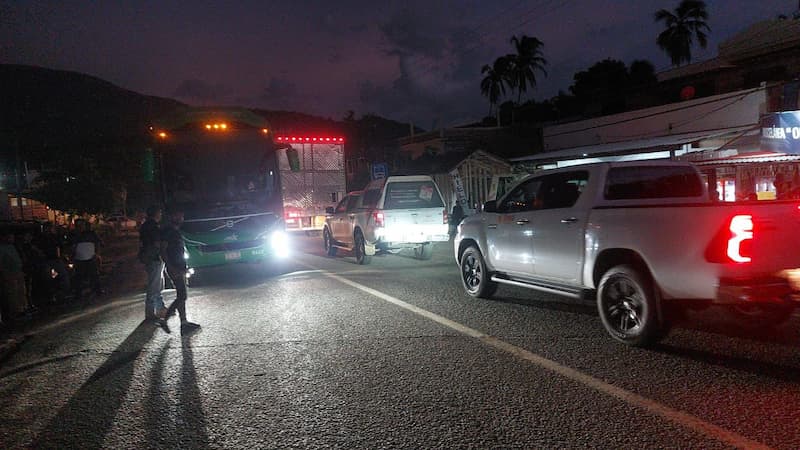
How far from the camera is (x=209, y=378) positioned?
5645mm

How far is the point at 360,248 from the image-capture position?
579 inches

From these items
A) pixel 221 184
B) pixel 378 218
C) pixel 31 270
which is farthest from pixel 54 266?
pixel 378 218

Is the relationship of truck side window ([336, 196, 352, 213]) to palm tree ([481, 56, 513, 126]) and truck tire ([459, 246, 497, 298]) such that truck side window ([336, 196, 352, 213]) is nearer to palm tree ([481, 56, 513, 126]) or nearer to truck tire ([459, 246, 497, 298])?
truck tire ([459, 246, 497, 298])

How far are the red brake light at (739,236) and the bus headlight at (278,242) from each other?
9.46 m

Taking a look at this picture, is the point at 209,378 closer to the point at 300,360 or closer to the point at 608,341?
the point at 300,360

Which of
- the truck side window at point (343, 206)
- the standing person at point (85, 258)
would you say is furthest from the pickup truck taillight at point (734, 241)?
the truck side window at point (343, 206)

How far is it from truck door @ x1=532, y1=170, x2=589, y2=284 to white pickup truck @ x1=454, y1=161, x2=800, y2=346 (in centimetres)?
1

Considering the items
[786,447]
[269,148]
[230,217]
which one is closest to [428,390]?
[786,447]

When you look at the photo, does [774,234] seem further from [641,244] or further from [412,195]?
[412,195]

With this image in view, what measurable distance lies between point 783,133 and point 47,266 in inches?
597

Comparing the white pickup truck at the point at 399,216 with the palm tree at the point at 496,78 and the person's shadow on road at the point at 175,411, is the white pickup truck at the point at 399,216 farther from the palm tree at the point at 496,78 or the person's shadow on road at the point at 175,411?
the palm tree at the point at 496,78

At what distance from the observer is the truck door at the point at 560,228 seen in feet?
22.5

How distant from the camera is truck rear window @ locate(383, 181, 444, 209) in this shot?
13774mm

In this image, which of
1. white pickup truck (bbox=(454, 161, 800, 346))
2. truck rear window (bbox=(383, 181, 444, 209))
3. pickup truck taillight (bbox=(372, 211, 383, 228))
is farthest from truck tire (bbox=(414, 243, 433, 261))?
white pickup truck (bbox=(454, 161, 800, 346))
